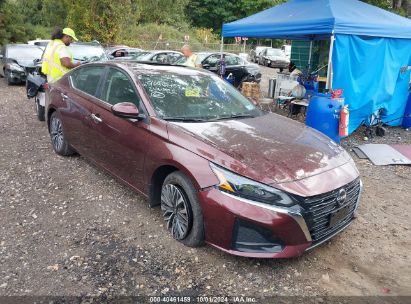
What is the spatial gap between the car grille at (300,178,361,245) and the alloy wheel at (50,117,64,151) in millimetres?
3857

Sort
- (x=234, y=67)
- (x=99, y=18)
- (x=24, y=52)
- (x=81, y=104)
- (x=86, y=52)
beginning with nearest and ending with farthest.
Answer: (x=81, y=104), (x=86, y=52), (x=24, y=52), (x=234, y=67), (x=99, y=18)

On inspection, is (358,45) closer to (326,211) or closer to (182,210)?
(326,211)

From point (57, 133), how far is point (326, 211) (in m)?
4.13

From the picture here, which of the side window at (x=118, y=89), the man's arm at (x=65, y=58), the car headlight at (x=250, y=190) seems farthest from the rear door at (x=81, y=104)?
the car headlight at (x=250, y=190)

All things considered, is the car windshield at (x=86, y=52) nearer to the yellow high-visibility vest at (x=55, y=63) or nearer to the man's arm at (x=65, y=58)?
the yellow high-visibility vest at (x=55, y=63)

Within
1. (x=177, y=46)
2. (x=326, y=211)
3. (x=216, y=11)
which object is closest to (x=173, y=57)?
(x=326, y=211)

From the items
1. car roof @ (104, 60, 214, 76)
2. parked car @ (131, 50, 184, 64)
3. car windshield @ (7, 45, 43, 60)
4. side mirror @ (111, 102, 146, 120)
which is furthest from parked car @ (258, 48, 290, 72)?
side mirror @ (111, 102, 146, 120)

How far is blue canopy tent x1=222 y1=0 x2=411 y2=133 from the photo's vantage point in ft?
23.6

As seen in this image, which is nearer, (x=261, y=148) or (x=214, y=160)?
(x=214, y=160)

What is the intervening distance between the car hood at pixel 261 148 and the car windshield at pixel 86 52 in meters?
8.10

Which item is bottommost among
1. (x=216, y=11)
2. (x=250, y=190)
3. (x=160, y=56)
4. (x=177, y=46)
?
(x=250, y=190)

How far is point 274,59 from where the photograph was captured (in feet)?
94.0

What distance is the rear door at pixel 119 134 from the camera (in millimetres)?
3771

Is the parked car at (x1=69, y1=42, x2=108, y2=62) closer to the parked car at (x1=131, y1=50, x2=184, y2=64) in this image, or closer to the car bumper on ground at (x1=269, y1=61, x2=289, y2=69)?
the parked car at (x1=131, y1=50, x2=184, y2=64)
